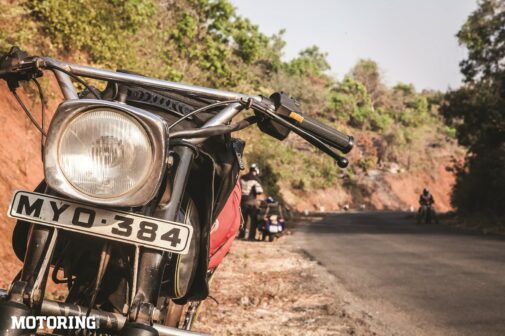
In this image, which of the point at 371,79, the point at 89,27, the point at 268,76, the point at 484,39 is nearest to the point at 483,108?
the point at 484,39

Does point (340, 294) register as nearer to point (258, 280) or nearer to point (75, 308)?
point (258, 280)

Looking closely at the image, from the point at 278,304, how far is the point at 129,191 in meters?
4.12

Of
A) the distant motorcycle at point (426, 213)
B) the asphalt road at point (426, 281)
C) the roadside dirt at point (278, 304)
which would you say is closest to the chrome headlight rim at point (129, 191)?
the roadside dirt at point (278, 304)

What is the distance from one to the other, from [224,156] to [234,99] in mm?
317

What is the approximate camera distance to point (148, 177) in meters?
1.81

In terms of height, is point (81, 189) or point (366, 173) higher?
point (366, 173)

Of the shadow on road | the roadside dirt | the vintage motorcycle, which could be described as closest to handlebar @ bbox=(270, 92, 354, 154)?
the vintage motorcycle

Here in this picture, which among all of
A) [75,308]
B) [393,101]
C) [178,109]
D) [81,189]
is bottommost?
[75,308]

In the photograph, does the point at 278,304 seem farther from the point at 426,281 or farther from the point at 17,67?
the point at 17,67

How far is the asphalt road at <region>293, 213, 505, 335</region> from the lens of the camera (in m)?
4.95

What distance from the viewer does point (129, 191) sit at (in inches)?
71.1

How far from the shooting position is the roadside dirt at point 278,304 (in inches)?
178

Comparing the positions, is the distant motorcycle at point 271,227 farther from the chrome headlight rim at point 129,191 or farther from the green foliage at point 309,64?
the green foliage at point 309,64

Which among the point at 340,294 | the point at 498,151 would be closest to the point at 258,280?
the point at 340,294
